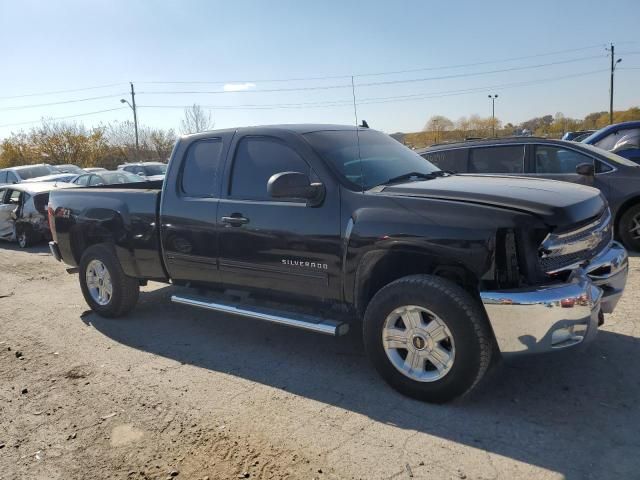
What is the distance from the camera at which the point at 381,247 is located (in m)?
3.75

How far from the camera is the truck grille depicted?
10.9 ft

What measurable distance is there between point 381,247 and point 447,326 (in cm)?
69

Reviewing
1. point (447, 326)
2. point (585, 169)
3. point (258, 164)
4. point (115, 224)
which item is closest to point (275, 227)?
point (258, 164)

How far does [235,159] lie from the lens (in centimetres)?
478

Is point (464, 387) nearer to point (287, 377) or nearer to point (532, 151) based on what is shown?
point (287, 377)

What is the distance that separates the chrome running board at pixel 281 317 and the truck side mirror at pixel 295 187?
2.92 feet

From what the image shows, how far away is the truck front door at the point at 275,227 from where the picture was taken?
161 inches

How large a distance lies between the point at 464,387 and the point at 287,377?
140 cm

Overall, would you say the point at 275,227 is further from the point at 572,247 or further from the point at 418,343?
the point at 572,247

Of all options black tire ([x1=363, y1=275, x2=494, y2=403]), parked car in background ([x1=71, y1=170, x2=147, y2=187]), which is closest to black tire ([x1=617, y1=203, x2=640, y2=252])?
black tire ([x1=363, y1=275, x2=494, y2=403])

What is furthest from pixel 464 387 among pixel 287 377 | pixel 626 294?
pixel 626 294

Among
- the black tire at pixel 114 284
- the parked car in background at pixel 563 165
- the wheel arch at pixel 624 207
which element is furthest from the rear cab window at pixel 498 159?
the black tire at pixel 114 284

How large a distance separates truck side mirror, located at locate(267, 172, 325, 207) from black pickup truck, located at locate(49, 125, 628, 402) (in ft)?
0.03

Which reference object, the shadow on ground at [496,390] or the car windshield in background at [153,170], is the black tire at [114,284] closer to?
the shadow on ground at [496,390]
